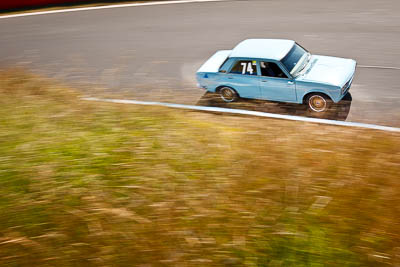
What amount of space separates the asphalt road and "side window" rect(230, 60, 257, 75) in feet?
5.15

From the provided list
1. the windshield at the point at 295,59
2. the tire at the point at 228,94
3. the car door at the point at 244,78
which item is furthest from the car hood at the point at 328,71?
the tire at the point at 228,94

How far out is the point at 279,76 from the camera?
9445 mm

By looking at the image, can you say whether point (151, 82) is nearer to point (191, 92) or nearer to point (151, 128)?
point (191, 92)

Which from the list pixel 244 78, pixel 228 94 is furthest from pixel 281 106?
pixel 228 94

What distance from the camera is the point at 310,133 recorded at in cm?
790

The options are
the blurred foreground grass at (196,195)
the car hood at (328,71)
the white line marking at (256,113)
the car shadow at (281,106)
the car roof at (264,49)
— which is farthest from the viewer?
the car roof at (264,49)

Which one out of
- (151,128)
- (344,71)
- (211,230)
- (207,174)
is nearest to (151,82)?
(151,128)

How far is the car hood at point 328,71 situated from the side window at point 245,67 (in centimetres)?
117

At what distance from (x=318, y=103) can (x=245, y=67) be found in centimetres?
209

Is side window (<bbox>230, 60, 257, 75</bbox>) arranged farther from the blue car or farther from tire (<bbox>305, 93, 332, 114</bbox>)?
tire (<bbox>305, 93, 332, 114</bbox>)

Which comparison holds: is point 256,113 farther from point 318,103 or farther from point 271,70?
point 318,103

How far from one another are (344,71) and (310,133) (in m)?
2.55

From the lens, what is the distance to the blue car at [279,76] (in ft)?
30.2

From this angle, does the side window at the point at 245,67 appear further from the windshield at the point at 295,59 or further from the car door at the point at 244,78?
the windshield at the point at 295,59
